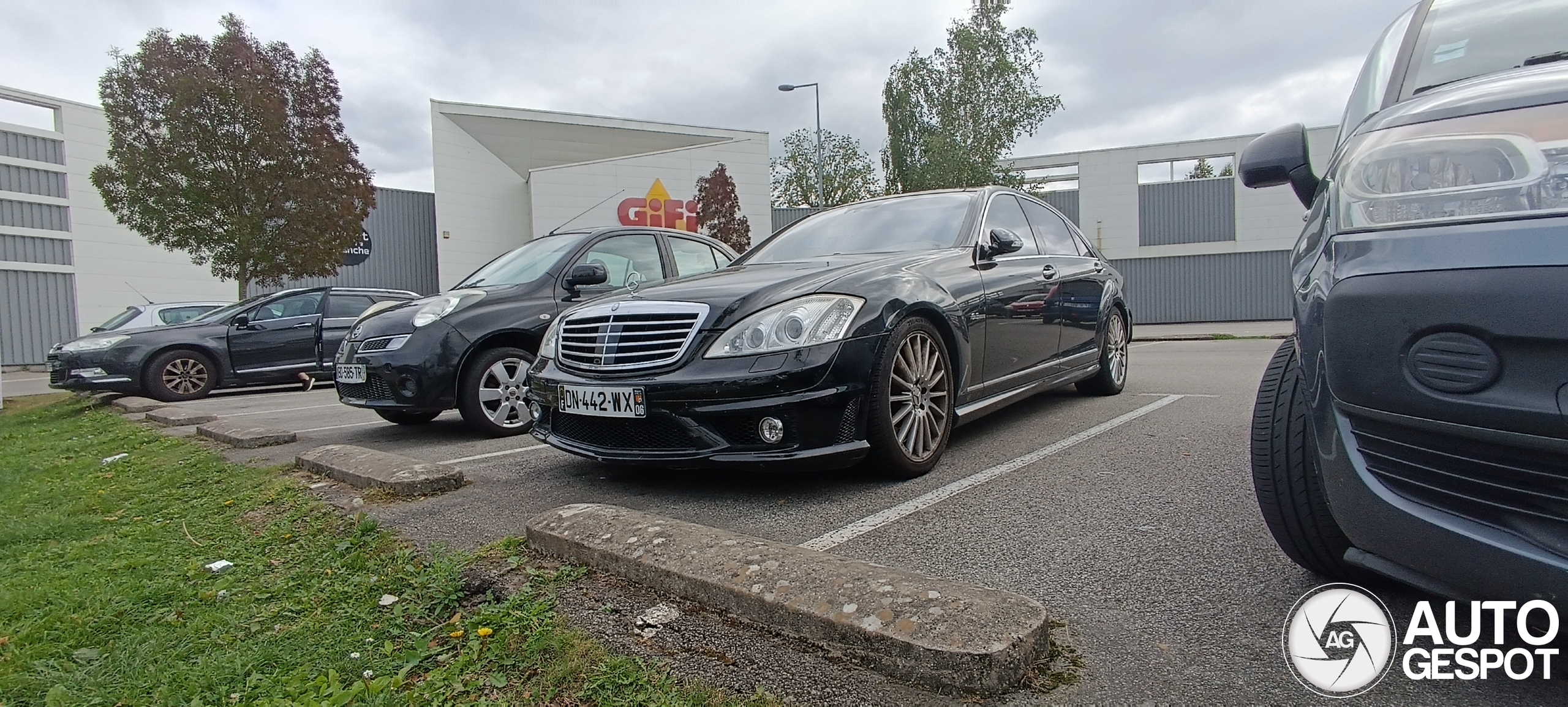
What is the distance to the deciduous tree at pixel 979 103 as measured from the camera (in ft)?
85.2

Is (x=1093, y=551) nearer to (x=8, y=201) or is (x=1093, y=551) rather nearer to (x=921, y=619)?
(x=921, y=619)

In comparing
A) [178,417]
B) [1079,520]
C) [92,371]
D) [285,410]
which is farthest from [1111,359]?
[92,371]

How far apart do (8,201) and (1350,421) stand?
1017 inches

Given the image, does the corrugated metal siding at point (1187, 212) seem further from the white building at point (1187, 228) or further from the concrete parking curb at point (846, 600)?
the concrete parking curb at point (846, 600)

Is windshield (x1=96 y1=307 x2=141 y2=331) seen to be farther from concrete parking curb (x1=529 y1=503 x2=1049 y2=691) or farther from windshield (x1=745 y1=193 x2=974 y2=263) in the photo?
concrete parking curb (x1=529 y1=503 x2=1049 y2=691)

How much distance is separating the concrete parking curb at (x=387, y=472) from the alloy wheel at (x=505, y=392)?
1.10 m

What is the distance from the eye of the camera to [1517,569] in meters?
1.16

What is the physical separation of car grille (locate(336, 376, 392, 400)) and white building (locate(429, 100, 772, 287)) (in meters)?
16.2

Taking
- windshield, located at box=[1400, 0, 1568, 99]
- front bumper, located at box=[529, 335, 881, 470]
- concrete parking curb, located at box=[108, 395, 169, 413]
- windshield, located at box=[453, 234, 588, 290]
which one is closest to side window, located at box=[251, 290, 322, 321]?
concrete parking curb, located at box=[108, 395, 169, 413]

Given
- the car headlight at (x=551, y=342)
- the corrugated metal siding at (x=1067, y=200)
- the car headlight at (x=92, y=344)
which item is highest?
the corrugated metal siding at (x=1067, y=200)

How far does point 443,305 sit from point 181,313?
28.8ft

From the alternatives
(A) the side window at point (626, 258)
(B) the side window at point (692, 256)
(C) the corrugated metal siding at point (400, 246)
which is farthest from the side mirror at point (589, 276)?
(C) the corrugated metal siding at point (400, 246)

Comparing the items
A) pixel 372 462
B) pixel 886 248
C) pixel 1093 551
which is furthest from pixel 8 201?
pixel 1093 551

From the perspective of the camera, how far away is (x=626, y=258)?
5.89 metres
